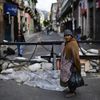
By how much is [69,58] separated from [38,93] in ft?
4.13

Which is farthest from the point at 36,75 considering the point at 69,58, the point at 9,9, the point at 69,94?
the point at 9,9

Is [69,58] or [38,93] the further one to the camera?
[38,93]

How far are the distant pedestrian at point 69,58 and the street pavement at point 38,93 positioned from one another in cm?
33

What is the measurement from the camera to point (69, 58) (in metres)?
9.41

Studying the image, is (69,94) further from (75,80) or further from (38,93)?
(38,93)

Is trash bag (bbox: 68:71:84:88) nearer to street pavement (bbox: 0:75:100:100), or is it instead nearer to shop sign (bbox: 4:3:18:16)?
street pavement (bbox: 0:75:100:100)

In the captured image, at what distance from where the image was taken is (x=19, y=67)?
A: 14117 millimetres

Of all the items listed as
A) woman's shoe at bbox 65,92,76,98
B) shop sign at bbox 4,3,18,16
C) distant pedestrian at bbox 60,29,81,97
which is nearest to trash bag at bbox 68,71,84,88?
distant pedestrian at bbox 60,29,81,97

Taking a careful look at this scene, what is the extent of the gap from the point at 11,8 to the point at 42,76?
29.0 meters

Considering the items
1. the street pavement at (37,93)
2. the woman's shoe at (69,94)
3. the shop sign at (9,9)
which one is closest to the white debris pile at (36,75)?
the street pavement at (37,93)

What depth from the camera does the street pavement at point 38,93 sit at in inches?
369

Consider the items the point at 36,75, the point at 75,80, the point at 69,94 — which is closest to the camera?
the point at 75,80

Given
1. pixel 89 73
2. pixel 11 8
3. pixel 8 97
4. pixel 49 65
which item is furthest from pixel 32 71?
pixel 11 8

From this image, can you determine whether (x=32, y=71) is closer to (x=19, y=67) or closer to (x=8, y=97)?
(x=19, y=67)
